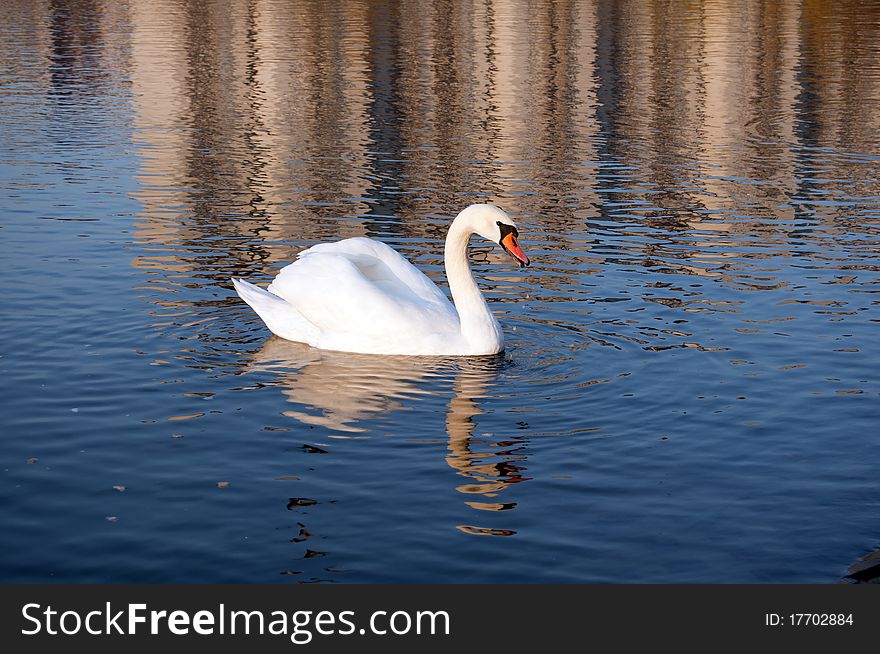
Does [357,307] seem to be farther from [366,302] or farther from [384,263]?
[384,263]

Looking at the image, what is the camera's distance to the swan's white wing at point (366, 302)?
14430 millimetres

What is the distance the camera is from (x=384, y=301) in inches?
568

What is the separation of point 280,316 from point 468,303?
2.06 meters

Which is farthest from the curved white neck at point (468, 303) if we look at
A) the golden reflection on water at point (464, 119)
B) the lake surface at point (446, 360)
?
the golden reflection on water at point (464, 119)

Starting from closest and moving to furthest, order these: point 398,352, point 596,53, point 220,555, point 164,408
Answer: point 220,555 < point 164,408 < point 398,352 < point 596,53

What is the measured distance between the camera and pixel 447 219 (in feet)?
72.9

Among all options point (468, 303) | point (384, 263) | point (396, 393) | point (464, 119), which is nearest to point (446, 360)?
point (468, 303)

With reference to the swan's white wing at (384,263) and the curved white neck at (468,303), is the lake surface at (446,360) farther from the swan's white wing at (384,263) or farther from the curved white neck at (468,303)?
the swan's white wing at (384,263)

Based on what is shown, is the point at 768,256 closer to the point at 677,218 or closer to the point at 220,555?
the point at 677,218

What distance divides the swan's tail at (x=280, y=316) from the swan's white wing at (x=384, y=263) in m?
0.73

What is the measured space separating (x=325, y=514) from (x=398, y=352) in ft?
14.3

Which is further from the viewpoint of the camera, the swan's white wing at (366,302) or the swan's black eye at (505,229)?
the swan's black eye at (505,229)

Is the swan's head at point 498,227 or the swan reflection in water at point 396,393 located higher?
the swan's head at point 498,227

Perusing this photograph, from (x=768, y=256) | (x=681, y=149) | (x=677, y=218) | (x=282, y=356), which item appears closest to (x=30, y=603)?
(x=282, y=356)
